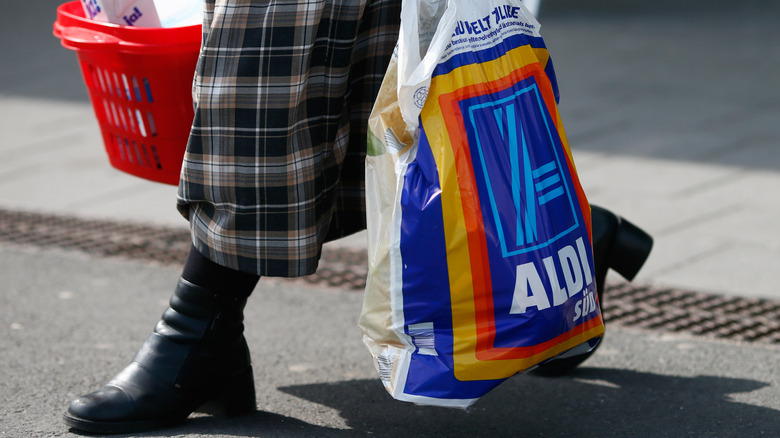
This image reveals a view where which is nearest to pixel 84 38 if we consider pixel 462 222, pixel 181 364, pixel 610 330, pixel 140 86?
pixel 140 86

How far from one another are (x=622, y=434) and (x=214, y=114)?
3.53ft

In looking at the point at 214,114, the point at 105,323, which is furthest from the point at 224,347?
the point at 105,323

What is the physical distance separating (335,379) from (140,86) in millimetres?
872

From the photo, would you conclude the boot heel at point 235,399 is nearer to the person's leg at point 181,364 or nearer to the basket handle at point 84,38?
the person's leg at point 181,364

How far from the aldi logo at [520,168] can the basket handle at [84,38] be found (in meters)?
0.82

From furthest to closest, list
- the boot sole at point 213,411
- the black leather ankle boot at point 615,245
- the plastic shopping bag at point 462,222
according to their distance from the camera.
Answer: the black leather ankle boot at point 615,245 < the boot sole at point 213,411 < the plastic shopping bag at point 462,222

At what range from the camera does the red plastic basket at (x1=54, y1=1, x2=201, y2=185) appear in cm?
201

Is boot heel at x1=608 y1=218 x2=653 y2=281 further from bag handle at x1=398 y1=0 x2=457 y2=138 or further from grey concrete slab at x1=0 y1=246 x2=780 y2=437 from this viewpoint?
bag handle at x1=398 y1=0 x2=457 y2=138

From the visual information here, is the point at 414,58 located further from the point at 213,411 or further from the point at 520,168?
the point at 213,411

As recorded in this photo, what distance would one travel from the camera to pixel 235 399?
6.95 feet

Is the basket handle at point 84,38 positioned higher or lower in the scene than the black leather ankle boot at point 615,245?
higher

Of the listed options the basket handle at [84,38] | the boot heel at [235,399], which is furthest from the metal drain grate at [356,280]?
the basket handle at [84,38]

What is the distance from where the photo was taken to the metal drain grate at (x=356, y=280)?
2.84 meters

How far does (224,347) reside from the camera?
6.79 ft
